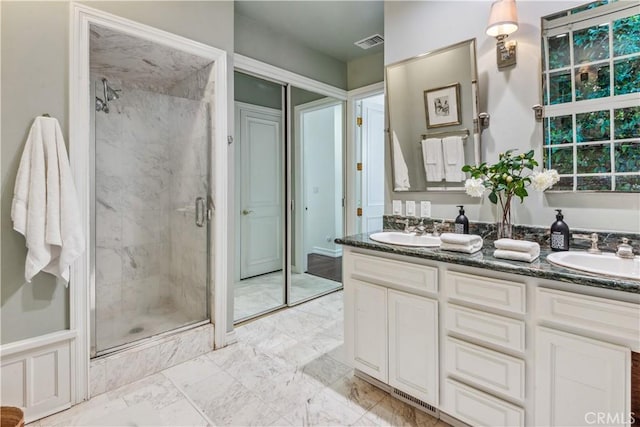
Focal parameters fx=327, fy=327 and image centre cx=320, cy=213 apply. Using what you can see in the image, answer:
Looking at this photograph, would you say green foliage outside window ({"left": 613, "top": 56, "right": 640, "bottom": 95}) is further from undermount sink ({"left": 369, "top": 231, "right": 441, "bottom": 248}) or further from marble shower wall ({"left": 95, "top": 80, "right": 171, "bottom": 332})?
marble shower wall ({"left": 95, "top": 80, "right": 171, "bottom": 332})

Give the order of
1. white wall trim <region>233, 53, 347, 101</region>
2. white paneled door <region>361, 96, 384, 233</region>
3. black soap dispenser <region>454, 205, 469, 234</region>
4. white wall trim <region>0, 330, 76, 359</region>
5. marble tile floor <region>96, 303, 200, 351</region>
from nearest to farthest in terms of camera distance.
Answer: white wall trim <region>0, 330, 76, 359</region> < black soap dispenser <region>454, 205, 469, 234</region> < marble tile floor <region>96, 303, 200, 351</region> < white wall trim <region>233, 53, 347, 101</region> < white paneled door <region>361, 96, 384, 233</region>

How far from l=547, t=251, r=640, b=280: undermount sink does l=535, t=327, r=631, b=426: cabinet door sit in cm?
31

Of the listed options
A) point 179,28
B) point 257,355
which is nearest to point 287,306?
point 257,355

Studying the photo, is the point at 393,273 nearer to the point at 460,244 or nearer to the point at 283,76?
the point at 460,244

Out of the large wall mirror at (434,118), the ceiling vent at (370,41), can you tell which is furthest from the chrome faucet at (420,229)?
the ceiling vent at (370,41)

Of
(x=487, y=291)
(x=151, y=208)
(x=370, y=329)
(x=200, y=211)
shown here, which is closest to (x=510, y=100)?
(x=487, y=291)

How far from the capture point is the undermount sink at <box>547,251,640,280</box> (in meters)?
1.41

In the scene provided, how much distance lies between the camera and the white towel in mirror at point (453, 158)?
211cm

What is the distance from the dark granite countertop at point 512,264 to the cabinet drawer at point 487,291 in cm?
7

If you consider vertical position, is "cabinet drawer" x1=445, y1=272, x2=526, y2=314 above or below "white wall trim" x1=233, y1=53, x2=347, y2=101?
below

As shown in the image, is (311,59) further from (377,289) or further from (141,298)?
(141,298)

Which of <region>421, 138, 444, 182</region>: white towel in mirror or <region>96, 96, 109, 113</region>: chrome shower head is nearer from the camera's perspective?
<region>421, 138, 444, 182</region>: white towel in mirror

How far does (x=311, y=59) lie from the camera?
340cm

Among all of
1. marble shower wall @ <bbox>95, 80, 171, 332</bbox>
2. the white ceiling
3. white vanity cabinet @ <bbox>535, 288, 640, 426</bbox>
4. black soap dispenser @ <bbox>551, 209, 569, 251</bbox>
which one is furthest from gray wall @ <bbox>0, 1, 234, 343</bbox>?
black soap dispenser @ <bbox>551, 209, 569, 251</bbox>
